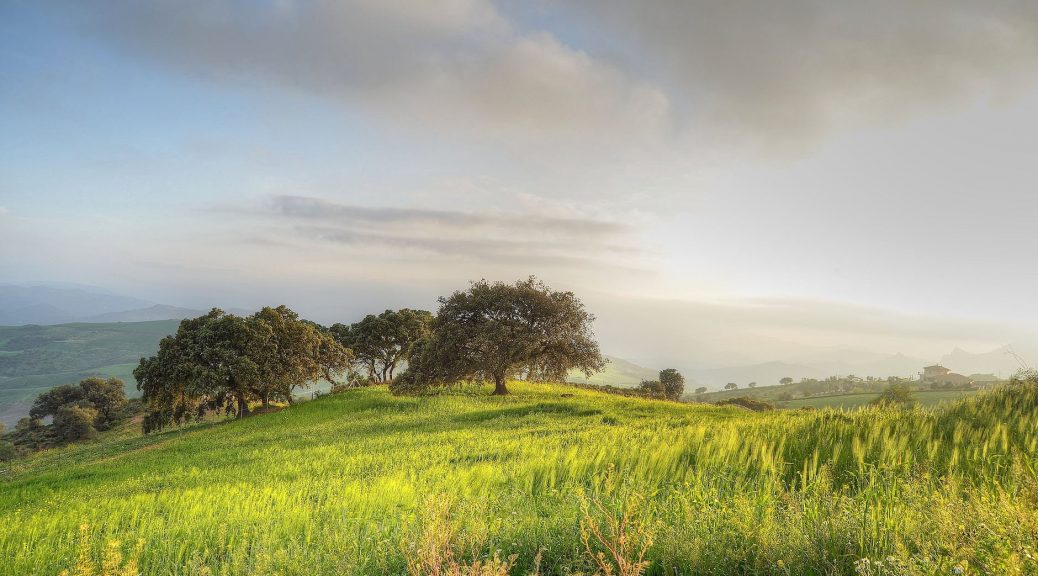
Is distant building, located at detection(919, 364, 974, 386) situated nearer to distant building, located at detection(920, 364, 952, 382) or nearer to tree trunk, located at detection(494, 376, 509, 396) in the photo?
distant building, located at detection(920, 364, 952, 382)

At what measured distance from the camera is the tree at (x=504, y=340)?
3584 cm

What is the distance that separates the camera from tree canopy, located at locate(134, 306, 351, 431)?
124 ft

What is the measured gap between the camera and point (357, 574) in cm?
Answer: 540

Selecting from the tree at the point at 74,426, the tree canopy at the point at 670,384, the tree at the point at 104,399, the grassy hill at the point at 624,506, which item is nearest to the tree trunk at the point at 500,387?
the grassy hill at the point at 624,506

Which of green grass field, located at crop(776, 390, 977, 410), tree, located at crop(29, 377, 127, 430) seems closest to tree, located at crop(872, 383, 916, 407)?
green grass field, located at crop(776, 390, 977, 410)

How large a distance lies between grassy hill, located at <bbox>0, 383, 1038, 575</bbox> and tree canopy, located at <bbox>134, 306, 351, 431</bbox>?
2402 cm

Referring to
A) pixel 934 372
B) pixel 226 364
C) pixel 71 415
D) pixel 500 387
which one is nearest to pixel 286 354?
pixel 226 364

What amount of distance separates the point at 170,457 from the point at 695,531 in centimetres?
2439

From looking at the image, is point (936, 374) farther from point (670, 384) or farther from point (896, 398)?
point (896, 398)

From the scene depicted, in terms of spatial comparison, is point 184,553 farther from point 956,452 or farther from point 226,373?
point 226,373

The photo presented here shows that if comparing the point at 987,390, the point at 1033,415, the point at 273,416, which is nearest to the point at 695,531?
the point at 1033,415

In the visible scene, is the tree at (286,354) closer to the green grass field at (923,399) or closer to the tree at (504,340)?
the tree at (504,340)

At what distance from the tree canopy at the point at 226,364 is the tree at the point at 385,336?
14664 millimetres

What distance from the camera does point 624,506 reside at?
653cm
